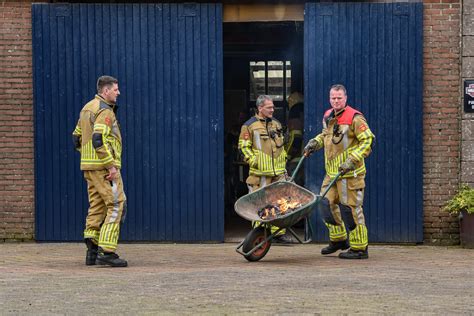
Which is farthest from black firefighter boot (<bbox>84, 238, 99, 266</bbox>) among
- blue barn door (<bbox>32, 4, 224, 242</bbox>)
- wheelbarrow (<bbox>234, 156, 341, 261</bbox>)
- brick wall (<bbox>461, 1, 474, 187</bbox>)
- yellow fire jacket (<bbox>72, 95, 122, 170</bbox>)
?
brick wall (<bbox>461, 1, 474, 187</bbox>)

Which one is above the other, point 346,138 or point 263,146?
point 346,138

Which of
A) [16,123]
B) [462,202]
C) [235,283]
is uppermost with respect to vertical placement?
[16,123]

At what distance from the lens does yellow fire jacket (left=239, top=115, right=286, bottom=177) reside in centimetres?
1369

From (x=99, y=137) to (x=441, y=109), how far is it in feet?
16.2

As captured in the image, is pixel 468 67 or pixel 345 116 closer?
pixel 345 116

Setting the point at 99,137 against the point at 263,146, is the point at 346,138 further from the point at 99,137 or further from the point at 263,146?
the point at 99,137

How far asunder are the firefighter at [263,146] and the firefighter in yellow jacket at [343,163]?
1.36m

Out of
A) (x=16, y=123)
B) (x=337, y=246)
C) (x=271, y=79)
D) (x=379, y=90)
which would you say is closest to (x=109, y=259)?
(x=337, y=246)

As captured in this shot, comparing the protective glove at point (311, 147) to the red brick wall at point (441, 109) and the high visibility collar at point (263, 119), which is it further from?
the red brick wall at point (441, 109)

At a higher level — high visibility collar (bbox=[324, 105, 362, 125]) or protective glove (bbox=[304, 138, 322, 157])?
high visibility collar (bbox=[324, 105, 362, 125])

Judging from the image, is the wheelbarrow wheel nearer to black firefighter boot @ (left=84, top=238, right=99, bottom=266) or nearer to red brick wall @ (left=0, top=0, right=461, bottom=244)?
Result: black firefighter boot @ (left=84, top=238, right=99, bottom=266)

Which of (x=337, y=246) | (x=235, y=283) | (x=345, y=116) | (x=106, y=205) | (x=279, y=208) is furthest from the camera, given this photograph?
(x=337, y=246)

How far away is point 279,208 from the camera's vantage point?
473 inches

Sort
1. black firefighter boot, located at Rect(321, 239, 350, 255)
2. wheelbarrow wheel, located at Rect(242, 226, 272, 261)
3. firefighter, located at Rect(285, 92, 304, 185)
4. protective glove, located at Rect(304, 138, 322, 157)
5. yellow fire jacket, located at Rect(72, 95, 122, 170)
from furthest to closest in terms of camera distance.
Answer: firefighter, located at Rect(285, 92, 304, 185), black firefighter boot, located at Rect(321, 239, 350, 255), protective glove, located at Rect(304, 138, 322, 157), wheelbarrow wheel, located at Rect(242, 226, 272, 261), yellow fire jacket, located at Rect(72, 95, 122, 170)
